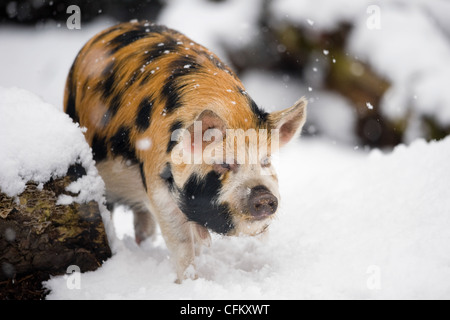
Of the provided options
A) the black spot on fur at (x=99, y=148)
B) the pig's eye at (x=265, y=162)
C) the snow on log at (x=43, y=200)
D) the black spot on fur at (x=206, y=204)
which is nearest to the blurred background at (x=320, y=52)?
the black spot on fur at (x=99, y=148)

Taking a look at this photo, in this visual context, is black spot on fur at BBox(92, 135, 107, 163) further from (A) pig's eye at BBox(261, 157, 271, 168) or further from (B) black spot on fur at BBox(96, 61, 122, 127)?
(A) pig's eye at BBox(261, 157, 271, 168)

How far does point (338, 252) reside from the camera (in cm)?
354

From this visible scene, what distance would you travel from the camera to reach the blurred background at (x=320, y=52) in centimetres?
761

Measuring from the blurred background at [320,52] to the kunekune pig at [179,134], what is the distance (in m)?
3.66

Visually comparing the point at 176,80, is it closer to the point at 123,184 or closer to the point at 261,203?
the point at 123,184

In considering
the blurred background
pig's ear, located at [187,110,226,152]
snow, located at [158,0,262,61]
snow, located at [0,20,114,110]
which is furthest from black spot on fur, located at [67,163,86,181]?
snow, located at [0,20,114,110]

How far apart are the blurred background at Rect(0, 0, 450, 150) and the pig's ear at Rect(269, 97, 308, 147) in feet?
13.6

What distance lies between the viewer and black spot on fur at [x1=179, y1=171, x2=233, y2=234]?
318cm

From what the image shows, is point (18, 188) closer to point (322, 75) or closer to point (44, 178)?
point (44, 178)

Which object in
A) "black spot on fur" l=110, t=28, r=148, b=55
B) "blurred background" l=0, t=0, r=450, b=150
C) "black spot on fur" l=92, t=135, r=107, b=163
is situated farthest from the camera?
"blurred background" l=0, t=0, r=450, b=150

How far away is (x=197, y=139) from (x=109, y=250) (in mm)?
1031

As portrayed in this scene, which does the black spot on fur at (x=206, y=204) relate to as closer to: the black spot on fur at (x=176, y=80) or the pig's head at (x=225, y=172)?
the pig's head at (x=225, y=172)

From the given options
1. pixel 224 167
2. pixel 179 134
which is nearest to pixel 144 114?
pixel 179 134

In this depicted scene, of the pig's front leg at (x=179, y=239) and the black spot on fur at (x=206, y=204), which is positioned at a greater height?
the black spot on fur at (x=206, y=204)
